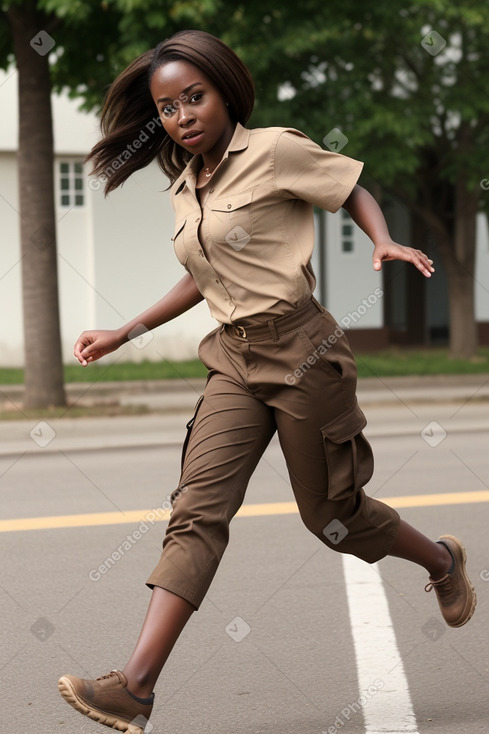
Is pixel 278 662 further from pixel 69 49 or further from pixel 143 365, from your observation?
pixel 143 365

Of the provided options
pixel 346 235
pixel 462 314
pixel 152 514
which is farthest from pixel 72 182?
pixel 152 514

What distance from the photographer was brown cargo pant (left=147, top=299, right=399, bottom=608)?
10.5ft

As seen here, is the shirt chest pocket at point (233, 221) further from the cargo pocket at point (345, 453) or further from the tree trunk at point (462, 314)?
the tree trunk at point (462, 314)

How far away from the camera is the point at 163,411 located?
1313 centimetres

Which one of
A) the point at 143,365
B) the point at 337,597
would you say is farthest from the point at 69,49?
the point at 337,597

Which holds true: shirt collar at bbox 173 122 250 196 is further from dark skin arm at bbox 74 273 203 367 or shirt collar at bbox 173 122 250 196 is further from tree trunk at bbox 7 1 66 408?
tree trunk at bbox 7 1 66 408

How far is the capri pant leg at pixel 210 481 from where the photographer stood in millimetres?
3115

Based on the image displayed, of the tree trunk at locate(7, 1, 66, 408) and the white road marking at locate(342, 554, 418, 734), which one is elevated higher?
the tree trunk at locate(7, 1, 66, 408)

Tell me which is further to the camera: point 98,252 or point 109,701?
point 98,252

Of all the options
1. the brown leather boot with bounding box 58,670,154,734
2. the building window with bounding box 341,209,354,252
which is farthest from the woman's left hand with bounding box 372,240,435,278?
the building window with bounding box 341,209,354,252

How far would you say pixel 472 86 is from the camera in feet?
52.5

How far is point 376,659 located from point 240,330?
1443 mm

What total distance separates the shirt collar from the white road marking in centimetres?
170

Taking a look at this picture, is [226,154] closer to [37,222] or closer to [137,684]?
[137,684]
